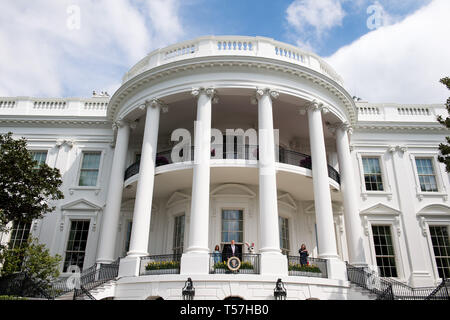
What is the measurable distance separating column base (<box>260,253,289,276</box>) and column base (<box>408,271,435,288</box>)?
9283mm

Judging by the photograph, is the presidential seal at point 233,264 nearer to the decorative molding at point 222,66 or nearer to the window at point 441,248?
the decorative molding at point 222,66

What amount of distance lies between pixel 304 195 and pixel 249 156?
3.99 meters

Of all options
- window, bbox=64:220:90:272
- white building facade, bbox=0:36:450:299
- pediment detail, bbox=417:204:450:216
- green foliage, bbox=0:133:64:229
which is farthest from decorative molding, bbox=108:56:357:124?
pediment detail, bbox=417:204:450:216

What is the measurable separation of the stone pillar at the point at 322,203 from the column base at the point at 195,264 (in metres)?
4.82

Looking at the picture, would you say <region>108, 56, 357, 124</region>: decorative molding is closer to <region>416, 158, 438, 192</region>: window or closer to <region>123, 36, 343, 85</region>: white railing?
<region>123, 36, 343, 85</region>: white railing

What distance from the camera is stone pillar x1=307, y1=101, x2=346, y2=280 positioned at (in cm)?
1366

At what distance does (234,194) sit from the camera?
16.8 meters

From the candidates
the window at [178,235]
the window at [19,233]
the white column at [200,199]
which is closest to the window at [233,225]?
the window at [178,235]

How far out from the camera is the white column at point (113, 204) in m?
15.9

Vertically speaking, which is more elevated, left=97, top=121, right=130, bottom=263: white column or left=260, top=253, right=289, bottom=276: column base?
left=97, top=121, right=130, bottom=263: white column

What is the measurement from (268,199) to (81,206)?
451 inches
